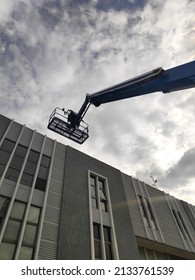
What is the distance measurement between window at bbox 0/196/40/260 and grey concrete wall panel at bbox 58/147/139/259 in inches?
67.0

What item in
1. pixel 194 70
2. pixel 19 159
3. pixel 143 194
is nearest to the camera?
pixel 194 70

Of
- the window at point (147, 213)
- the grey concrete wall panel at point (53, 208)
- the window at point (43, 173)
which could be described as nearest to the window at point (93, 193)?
the grey concrete wall panel at point (53, 208)

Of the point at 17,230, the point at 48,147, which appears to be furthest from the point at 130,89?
the point at 17,230

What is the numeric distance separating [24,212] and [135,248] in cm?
875

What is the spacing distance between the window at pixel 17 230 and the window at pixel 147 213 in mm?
10754

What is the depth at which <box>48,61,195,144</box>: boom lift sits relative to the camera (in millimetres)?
11538

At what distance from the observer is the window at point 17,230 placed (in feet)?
36.1

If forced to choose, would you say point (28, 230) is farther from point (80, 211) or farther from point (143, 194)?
point (143, 194)

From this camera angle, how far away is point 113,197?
18500mm

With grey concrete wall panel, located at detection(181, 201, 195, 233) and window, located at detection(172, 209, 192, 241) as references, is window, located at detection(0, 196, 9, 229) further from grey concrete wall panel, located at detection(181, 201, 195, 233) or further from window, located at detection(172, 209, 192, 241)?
grey concrete wall panel, located at detection(181, 201, 195, 233)

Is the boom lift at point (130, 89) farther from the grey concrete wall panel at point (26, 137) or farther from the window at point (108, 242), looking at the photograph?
the window at point (108, 242)

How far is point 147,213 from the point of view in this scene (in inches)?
795

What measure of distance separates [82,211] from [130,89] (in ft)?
30.8

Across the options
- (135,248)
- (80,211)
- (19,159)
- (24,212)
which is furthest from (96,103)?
(135,248)
